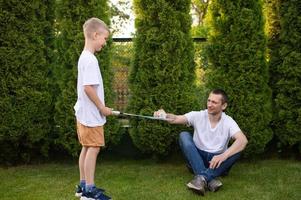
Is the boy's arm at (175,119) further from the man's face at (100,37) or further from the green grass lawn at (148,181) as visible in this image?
the man's face at (100,37)

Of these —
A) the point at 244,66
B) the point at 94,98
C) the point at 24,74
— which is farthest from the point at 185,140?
the point at 24,74

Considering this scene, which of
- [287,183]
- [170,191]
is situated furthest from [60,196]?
[287,183]

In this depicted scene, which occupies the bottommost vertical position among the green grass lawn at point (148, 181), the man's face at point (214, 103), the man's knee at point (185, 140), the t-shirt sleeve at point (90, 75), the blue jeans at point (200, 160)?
the green grass lawn at point (148, 181)

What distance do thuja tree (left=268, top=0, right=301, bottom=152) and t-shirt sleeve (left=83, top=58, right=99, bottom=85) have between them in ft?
8.58

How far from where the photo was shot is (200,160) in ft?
15.9

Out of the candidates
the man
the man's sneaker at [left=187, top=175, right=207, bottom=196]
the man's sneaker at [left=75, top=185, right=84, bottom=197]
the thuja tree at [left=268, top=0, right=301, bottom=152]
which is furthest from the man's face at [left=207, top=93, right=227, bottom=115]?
the man's sneaker at [left=75, top=185, right=84, bottom=197]

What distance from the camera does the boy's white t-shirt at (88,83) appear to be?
4098 millimetres

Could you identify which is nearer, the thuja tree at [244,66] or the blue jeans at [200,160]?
the blue jeans at [200,160]

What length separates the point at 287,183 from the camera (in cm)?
496

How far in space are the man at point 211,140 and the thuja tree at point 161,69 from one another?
499mm

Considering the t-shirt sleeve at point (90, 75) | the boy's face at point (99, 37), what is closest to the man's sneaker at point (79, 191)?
the t-shirt sleeve at point (90, 75)

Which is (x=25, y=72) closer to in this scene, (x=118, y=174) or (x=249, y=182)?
(x=118, y=174)

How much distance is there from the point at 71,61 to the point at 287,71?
8.37ft

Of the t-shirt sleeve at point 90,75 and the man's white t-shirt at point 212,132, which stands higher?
the t-shirt sleeve at point 90,75
